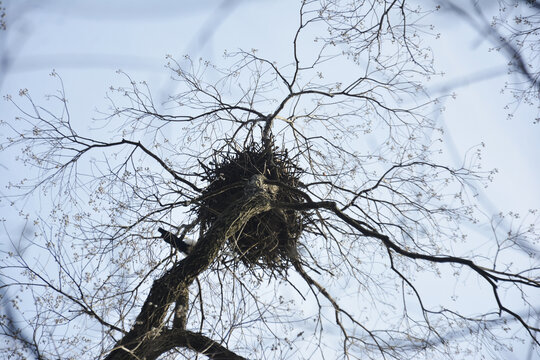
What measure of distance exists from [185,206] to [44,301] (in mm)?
1118

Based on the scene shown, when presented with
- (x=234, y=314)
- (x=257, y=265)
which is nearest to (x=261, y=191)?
(x=257, y=265)

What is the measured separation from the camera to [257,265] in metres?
3.58

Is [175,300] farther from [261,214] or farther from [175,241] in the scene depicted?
[261,214]

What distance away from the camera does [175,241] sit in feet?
10.7

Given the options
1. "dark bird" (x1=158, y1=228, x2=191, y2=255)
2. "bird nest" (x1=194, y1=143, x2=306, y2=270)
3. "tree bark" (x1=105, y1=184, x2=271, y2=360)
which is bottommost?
"tree bark" (x1=105, y1=184, x2=271, y2=360)

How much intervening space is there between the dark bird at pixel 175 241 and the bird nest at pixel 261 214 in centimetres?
26

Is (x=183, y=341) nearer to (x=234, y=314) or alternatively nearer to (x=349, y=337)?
(x=234, y=314)

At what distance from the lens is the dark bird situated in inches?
131

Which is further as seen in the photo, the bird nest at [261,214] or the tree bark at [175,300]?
the bird nest at [261,214]

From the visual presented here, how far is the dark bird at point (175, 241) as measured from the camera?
11.0 ft

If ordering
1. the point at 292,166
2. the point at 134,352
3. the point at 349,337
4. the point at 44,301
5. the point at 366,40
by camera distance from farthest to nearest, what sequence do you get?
the point at 292,166, the point at 366,40, the point at 349,337, the point at 44,301, the point at 134,352

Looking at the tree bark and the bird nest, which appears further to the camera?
the bird nest

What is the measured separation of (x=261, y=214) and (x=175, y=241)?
63 cm

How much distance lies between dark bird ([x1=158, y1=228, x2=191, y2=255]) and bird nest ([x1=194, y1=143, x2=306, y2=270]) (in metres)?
0.26
